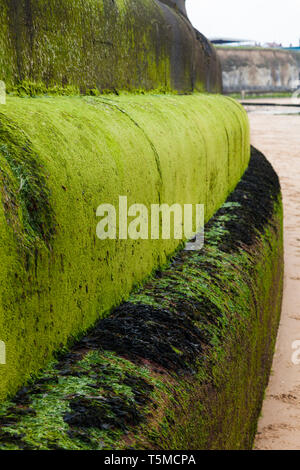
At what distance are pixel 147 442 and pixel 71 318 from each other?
0.35 metres

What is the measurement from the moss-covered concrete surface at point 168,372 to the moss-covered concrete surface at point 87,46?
2.26ft

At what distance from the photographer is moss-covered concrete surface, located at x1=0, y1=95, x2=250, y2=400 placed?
3.44 ft

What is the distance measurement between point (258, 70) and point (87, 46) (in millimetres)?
39655

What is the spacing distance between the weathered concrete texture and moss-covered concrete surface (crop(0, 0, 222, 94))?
3425 centimetres

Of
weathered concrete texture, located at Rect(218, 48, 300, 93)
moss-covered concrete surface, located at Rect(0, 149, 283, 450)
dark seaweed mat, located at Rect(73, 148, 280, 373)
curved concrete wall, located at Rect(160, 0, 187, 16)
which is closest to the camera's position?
moss-covered concrete surface, located at Rect(0, 149, 283, 450)

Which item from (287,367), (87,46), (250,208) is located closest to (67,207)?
(87,46)

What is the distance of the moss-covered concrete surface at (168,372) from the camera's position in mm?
1010

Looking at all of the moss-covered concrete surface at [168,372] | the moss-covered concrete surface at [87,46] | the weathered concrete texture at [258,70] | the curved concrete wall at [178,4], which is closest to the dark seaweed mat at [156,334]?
the moss-covered concrete surface at [168,372]

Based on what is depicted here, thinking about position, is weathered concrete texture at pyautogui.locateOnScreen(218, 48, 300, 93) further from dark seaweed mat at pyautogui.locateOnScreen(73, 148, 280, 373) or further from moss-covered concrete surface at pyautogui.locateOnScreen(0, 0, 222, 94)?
dark seaweed mat at pyautogui.locateOnScreen(73, 148, 280, 373)

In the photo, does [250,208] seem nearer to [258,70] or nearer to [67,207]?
[67,207]

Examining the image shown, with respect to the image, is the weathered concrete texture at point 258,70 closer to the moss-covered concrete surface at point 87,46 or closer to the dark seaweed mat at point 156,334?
the moss-covered concrete surface at point 87,46

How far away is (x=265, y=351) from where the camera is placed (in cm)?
257

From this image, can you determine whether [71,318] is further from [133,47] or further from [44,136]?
[133,47]

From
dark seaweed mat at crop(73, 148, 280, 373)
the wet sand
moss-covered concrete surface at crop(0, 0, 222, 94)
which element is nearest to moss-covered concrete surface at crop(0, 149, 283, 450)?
dark seaweed mat at crop(73, 148, 280, 373)
